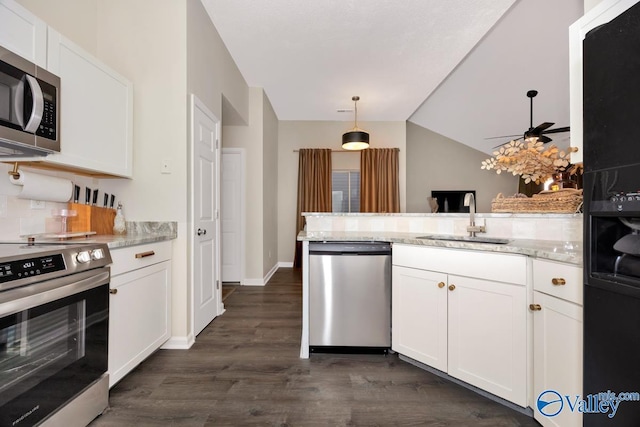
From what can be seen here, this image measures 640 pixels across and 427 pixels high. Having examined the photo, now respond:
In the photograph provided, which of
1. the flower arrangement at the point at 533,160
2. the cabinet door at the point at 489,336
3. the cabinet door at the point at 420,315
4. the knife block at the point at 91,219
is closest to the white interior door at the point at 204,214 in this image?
the knife block at the point at 91,219

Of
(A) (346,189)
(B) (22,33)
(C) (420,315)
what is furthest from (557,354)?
(A) (346,189)

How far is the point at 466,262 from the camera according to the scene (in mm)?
1676

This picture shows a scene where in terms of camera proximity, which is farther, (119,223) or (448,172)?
(448,172)

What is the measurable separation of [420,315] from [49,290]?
192cm

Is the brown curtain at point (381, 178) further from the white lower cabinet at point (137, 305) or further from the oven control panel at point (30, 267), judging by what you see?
the oven control panel at point (30, 267)

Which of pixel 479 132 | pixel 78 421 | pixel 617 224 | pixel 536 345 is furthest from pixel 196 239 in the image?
pixel 479 132

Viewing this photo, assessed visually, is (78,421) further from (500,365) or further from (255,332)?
(500,365)

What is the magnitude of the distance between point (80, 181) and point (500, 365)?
2938 millimetres

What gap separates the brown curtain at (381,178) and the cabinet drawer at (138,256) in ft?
14.3

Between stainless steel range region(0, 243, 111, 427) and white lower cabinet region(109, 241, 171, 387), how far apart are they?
12cm

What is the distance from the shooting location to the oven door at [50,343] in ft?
3.45

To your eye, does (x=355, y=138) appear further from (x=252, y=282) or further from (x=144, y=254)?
(x=144, y=254)

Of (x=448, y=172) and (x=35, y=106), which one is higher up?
(x=448, y=172)

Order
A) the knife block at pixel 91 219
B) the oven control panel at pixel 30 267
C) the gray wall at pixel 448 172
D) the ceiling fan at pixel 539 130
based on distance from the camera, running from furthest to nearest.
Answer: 1. the gray wall at pixel 448 172
2. the ceiling fan at pixel 539 130
3. the knife block at pixel 91 219
4. the oven control panel at pixel 30 267
